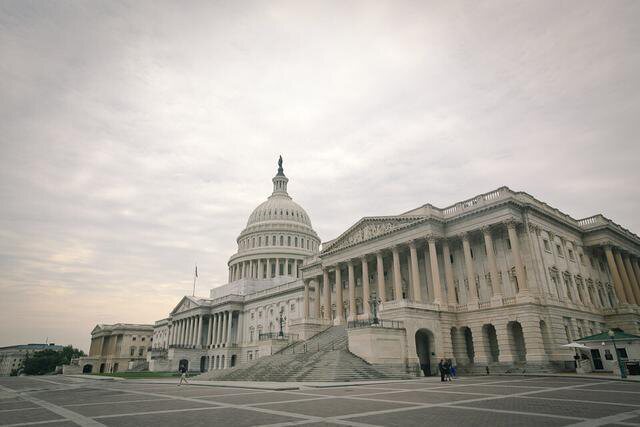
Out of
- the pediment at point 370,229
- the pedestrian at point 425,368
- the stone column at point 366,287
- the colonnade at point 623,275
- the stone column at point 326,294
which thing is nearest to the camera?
the pedestrian at point 425,368

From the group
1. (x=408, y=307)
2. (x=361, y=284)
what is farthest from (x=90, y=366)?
(x=408, y=307)

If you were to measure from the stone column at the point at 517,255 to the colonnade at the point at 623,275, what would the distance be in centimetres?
1869

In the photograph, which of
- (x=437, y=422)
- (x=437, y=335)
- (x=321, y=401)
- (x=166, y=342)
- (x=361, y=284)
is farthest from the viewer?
(x=166, y=342)

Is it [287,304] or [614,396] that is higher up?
[287,304]

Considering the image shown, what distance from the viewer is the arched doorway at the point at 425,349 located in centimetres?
4162

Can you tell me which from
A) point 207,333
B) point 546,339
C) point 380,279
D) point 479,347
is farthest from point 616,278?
point 207,333

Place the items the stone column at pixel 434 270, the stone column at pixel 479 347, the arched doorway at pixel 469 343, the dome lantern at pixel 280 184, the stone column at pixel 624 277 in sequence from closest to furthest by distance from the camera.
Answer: the stone column at pixel 479 347
the stone column at pixel 434 270
the arched doorway at pixel 469 343
the stone column at pixel 624 277
the dome lantern at pixel 280 184

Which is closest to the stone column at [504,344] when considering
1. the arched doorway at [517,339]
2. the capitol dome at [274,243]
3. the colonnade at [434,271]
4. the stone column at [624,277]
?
the arched doorway at [517,339]

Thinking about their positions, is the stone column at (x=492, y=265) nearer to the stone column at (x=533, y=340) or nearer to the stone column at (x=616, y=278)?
the stone column at (x=533, y=340)

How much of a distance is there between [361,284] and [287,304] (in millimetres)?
25905

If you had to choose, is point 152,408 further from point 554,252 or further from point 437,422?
point 554,252

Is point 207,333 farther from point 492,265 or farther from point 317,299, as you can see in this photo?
point 492,265

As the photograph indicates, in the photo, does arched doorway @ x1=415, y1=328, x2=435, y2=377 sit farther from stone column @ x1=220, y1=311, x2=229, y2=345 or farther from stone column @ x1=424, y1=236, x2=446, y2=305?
stone column @ x1=220, y1=311, x2=229, y2=345

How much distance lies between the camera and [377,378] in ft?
109
